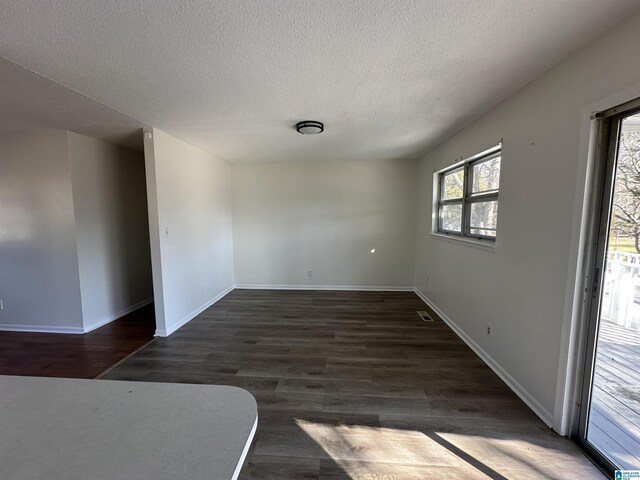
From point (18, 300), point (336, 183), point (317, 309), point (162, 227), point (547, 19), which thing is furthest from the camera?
point (336, 183)

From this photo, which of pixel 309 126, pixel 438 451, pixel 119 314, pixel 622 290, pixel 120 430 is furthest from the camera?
pixel 119 314

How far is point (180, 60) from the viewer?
5.34 feet

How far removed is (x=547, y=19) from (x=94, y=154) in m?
4.45

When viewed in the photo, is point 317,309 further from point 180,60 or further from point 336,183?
point 180,60

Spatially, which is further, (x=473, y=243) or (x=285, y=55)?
(x=473, y=243)

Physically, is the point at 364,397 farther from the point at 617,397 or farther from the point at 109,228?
the point at 109,228

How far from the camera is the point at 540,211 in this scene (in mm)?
1859

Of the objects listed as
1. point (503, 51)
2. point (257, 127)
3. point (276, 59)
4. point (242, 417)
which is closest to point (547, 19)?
point (503, 51)

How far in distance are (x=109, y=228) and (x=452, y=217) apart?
4.67m

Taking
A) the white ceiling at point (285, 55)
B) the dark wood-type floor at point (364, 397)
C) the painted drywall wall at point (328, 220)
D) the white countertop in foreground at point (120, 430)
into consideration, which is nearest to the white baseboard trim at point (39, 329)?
the dark wood-type floor at point (364, 397)

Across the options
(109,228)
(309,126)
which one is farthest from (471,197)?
(109,228)

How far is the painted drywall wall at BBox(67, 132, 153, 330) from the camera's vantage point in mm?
3166

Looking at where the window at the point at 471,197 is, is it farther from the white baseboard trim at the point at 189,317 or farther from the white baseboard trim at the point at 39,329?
the white baseboard trim at the point at 39,329

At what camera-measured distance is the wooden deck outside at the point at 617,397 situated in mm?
1470
